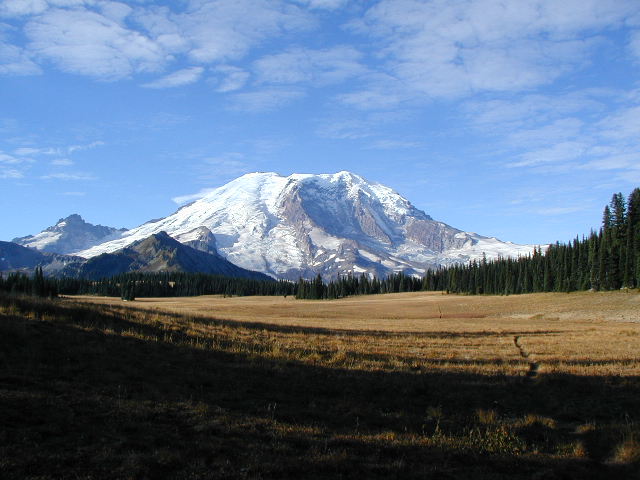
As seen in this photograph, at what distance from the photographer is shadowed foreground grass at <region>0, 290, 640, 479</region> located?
8352mm

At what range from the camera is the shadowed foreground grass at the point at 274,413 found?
8.35 meters

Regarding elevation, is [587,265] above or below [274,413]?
above

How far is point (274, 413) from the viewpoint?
1176cm

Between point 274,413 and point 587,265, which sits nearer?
point 274,413

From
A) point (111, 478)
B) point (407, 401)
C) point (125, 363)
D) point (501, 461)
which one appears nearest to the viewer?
point (111, 478)

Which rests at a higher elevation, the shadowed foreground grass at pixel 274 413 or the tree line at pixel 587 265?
the tree line at pixel 587 265

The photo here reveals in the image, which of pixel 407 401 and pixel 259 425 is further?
pixel 407 401

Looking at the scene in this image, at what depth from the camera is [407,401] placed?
14.2m

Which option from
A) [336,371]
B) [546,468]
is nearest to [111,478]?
[546,468]

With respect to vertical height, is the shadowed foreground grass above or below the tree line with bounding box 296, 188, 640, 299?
below

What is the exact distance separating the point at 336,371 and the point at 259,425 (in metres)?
7.49

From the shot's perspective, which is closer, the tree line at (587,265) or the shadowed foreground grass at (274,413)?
the shadowed foreground grass at (274,413)

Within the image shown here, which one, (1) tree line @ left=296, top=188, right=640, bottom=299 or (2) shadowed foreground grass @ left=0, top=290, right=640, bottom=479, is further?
(1) tree line @ left=296, top=188, right=640, bottom=299

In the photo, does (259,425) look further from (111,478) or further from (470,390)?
(470,390)
